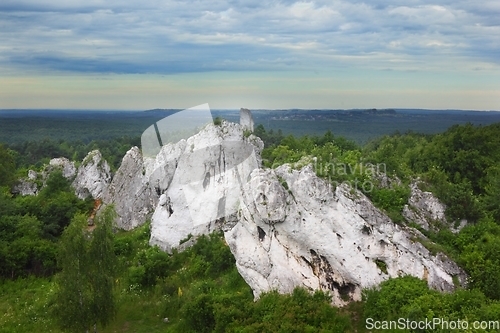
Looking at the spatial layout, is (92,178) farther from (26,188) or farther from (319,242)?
(319,242)

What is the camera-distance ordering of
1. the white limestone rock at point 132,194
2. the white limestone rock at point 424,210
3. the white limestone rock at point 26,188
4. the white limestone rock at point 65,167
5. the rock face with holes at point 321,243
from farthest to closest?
the white limestone rock at point 65,167
the white limestone rock at point 26,188
the white limestone rock at point 132,194
the white limestone rock at point 424,210
the rock face with holes at point 321,243

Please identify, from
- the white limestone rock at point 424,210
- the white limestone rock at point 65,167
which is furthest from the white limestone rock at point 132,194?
the white limestone rock at point 424,210

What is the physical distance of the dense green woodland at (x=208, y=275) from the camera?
45.6 ft

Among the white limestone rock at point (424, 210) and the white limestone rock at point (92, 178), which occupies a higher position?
the white limestone rock at point (424, 210)

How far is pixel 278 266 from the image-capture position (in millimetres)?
16016

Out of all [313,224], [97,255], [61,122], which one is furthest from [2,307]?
[61,122]

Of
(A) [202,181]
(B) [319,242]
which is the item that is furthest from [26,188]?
(B) [319,242]

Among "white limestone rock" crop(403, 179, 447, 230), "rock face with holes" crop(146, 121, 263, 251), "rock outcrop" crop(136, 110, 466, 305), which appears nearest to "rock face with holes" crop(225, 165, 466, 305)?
"rock outcrop" crop(136, 110, 466, 305)

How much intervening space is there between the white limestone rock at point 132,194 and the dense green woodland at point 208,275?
223cm

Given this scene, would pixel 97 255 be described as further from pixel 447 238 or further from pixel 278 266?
pixel 447 238

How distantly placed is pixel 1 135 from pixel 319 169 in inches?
4077

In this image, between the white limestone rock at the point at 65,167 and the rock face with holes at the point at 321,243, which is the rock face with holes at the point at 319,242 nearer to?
the rock face with holes at the point at 321,243

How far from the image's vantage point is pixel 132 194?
27.2m

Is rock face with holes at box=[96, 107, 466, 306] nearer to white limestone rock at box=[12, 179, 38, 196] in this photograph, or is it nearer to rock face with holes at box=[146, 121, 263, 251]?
rock face with holes at box=[146, 121, 263, 251]
